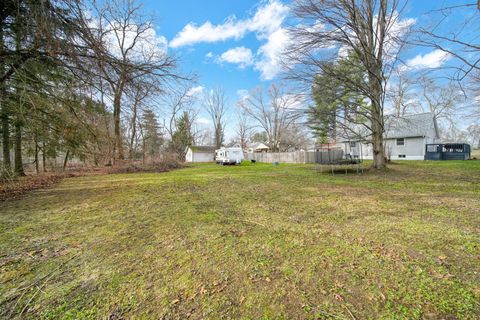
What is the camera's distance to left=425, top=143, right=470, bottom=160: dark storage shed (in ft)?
58.6

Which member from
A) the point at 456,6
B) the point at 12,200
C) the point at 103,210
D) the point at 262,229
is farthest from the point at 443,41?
the point at 12,200

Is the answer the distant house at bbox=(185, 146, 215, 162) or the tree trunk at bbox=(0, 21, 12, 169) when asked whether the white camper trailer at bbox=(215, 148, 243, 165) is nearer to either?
the distant house at bbox=(185, 146, 215, 162)

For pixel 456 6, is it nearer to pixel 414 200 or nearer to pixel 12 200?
pixel 414 200

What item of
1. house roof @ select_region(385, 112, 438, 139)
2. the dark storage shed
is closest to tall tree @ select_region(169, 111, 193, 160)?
house roof @ select_region(385, 112, 438, 139)

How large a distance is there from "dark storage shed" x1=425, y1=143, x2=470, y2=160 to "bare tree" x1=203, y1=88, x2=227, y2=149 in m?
29.1

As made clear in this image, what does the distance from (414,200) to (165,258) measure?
5702 millimetres

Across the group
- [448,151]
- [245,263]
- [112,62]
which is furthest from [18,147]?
[448,151]

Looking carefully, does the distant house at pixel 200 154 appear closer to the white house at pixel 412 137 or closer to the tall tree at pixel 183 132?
the tall tree at pixel 183 132

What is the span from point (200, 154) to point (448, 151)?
32778 millimetres

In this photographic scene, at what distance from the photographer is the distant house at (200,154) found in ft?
119

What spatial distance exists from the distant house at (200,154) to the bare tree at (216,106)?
210cm

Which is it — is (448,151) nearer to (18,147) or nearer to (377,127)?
(377,127)

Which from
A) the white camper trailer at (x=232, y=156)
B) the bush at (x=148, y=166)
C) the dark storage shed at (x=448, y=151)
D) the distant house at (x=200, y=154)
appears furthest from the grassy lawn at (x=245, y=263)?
the distant house at (x=200, y=154)

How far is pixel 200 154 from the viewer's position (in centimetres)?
3675
